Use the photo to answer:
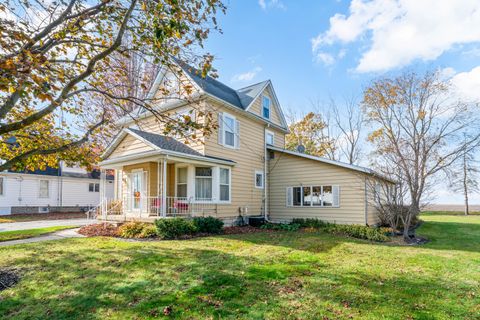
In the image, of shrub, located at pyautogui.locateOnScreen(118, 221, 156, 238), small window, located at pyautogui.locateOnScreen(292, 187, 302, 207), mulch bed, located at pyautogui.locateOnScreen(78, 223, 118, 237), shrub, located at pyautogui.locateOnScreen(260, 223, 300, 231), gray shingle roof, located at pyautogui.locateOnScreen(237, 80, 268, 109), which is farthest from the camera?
gray shingle roof, located at pyautogui.locateOnScreen(237, 80, 268, 109)

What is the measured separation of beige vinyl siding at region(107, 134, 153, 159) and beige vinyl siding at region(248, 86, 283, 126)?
655 centimetres

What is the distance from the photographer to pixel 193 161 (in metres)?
12.4

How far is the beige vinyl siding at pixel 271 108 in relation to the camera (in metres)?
16.5

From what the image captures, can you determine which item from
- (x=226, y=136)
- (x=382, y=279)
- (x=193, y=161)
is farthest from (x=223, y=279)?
Result: (x=226, y=136)

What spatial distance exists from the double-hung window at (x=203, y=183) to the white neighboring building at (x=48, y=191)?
14.7m

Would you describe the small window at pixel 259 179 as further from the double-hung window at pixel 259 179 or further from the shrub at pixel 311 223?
the shrub at pixel 311 223

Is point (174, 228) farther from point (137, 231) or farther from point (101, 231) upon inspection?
point (101, 231)

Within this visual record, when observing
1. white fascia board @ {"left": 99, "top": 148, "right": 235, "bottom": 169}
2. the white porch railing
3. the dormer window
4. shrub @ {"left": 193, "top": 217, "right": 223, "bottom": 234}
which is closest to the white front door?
the white porch railing

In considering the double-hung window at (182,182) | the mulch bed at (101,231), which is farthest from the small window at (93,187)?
the double-hung window at (182,182)

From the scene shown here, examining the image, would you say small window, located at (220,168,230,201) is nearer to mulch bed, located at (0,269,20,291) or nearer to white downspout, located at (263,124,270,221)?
white downspout, located at (263,124,270,221)

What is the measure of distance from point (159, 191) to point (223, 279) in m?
8.24

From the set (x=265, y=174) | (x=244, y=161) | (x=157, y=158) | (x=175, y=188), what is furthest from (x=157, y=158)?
(x=265, y=174)

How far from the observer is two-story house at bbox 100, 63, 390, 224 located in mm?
12664

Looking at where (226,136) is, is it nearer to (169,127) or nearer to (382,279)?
(169,127)
